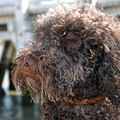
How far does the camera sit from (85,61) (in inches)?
66.2

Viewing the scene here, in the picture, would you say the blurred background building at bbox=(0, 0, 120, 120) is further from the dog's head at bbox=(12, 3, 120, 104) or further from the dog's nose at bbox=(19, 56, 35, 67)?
the dog's nose at bbox=(19, 56, 35, 67)

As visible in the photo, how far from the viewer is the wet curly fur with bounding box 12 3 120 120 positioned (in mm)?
1601

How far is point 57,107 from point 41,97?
247mm

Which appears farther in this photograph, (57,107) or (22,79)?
(57,107)

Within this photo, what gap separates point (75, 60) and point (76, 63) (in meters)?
0.03

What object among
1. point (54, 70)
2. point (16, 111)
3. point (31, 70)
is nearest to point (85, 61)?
point (54, 70)

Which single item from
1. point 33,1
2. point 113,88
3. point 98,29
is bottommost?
point 113,88

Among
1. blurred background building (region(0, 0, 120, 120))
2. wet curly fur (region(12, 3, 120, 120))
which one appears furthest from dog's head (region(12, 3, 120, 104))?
blurred background building (region(0, 0, 120, 120))

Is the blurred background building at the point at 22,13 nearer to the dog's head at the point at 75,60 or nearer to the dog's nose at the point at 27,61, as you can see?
the dog's head at the point at 75,60

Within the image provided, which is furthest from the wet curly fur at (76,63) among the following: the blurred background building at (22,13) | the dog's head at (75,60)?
the blurred background building at (22,13)

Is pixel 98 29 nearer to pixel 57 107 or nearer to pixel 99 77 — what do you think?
pixel 99 77

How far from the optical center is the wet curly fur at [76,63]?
5.25ft

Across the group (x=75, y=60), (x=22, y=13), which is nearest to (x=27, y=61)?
(x=75, y=60)

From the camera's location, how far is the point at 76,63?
1.69 meters
